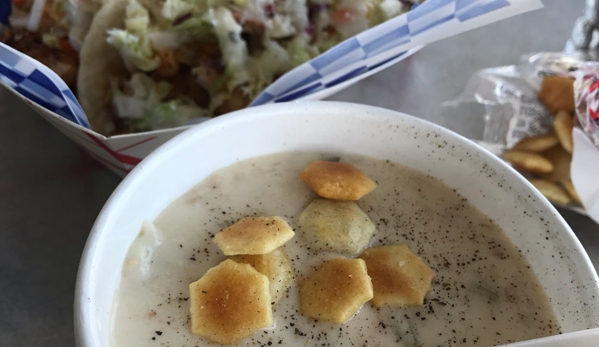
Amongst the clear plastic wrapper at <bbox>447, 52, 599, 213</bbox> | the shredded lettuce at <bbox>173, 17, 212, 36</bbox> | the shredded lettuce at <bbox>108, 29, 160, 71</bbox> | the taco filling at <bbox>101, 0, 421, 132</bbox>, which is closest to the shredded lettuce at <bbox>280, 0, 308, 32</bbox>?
the taco filling at <bbox>101, 0, 421, 132</bbox>

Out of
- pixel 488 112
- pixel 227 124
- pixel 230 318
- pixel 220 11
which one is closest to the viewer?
pixel 230 318

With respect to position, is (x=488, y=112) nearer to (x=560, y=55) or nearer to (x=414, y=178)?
(x=560, y=55)

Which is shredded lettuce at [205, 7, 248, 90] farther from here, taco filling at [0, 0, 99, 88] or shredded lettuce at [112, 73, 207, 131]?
taco filling at [0, 0, 99, 88]

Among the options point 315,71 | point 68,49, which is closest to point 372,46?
point 315,71

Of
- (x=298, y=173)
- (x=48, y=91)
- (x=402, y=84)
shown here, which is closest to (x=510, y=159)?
(x=402, y=84)

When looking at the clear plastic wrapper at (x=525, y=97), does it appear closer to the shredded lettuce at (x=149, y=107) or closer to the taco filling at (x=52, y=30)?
the shredded lettuce at (x=149, y=107)
